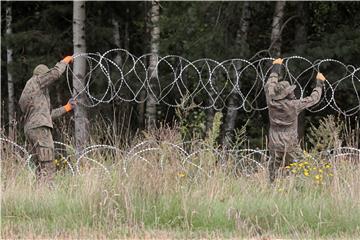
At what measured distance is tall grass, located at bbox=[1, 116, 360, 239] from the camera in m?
7.30

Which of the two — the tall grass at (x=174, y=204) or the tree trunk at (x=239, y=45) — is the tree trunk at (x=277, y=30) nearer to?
the tree trunk at (x=239, y=45)

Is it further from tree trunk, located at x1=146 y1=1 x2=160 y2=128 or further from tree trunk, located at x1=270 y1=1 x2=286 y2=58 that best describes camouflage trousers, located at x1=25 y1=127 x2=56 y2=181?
tree trunk, located at x1=270 y1=1 x2=286 y2=58

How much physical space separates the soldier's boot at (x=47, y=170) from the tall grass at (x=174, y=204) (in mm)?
489

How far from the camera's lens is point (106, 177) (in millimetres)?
8156

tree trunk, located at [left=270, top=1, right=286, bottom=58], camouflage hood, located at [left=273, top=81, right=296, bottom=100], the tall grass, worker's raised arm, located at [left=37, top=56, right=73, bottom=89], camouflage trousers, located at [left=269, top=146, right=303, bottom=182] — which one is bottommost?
the tall grass

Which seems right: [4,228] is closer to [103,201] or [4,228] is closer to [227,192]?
[103,201]

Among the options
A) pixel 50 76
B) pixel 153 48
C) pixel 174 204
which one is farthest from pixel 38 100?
pixel 153 48

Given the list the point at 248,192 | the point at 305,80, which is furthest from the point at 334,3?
the point at 248,192

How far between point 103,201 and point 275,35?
387 inches

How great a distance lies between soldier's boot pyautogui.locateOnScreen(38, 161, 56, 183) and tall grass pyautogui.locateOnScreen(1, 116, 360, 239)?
19.3 inches

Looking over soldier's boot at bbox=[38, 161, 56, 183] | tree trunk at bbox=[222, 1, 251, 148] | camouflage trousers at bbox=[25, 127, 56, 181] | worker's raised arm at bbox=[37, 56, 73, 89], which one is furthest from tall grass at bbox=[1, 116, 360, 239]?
tree trunk at bbox=[222, 1, 251, 148]

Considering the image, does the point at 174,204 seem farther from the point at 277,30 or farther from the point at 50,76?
the point at 277,30

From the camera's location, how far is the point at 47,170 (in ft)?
32.3

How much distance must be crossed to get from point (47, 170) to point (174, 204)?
2806 millimetres
